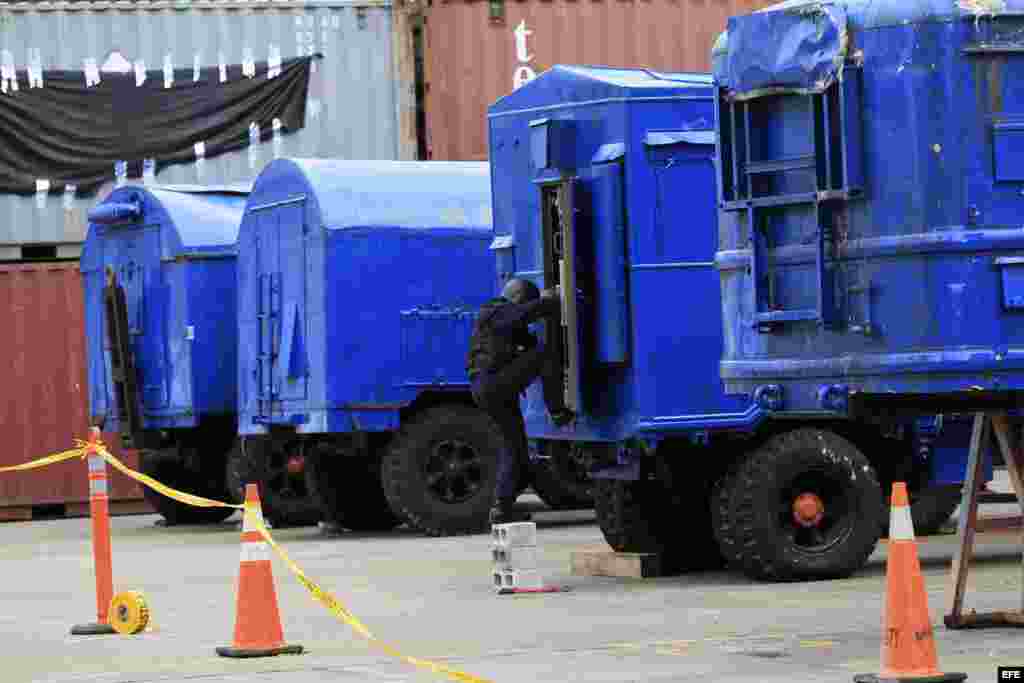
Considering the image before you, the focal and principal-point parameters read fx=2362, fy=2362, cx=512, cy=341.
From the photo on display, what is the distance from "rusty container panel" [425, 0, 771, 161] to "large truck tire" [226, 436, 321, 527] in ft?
18.9

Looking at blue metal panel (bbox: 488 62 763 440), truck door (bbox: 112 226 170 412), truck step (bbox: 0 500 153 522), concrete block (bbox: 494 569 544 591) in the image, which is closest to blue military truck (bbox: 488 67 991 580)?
blue metal panel (bbox: 488 62 763 440)

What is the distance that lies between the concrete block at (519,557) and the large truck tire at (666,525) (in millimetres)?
1027

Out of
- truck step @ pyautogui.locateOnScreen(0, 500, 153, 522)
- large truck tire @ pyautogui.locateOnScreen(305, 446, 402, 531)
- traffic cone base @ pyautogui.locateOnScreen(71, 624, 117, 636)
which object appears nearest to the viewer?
traffic cone base @ pyautogui.locateOnScreen(71, 624, 117, 636)

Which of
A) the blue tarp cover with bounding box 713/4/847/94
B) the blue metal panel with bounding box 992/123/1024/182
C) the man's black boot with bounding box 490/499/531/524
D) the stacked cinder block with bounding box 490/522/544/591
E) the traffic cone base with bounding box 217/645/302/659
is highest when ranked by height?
the blue tarp cover with bounding box 713/4/847/94

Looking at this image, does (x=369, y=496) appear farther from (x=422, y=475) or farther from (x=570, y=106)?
(x=570, y=106)

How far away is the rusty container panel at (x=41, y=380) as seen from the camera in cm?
2420

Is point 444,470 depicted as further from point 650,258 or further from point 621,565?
point 650,258

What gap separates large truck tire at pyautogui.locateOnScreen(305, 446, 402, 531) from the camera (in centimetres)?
2003

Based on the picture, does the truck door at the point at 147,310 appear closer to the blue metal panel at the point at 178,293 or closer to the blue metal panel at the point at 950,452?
the blue metal panel at the point at 178,293

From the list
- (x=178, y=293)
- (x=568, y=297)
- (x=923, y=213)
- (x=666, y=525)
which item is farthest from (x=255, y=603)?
(x=178, y=293)

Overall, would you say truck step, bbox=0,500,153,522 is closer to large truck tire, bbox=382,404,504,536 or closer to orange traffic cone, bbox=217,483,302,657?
large truck tire, bbox=382,404,504,536

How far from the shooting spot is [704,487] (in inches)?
571

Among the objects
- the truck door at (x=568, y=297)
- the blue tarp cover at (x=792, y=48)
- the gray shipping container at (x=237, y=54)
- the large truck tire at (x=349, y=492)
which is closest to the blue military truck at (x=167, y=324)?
the large truck tire at (x=349, y=492)

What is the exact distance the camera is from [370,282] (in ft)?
62.0
